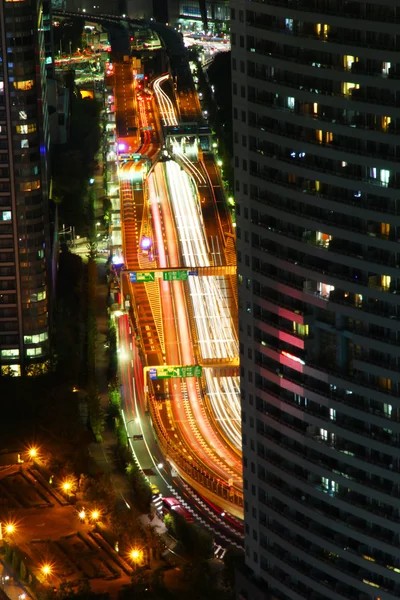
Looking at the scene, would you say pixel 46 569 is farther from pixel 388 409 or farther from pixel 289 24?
pixel 289 24

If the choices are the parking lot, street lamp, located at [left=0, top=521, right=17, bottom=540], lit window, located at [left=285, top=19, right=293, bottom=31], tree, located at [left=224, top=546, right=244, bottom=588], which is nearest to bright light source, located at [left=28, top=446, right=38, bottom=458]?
the parking lot

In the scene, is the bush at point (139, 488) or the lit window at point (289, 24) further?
the bush at point (139, 488)

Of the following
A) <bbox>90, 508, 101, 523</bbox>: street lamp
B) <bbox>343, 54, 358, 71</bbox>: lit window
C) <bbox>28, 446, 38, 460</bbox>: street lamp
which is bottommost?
<bbox>28, 446, 38, 460</bbox>: street lamp

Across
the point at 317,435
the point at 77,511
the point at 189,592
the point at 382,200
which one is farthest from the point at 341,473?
the point at 77,511

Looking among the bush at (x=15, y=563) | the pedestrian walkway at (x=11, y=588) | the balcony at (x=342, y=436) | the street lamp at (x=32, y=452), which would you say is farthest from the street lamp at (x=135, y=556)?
the balcony at (x=342, y=436)

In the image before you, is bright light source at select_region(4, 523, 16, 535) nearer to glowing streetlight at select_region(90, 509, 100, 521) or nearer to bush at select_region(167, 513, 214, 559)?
glowing streetlight at select_region(90, 509, 100, 521)

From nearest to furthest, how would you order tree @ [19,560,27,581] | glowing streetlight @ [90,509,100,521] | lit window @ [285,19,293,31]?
lit window @ [285,19,293,31] → tree @ [19,560,27,581] → glowing streetlight @ [90,509,100,521]

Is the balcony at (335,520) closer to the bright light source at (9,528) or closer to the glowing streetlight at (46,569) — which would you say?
the glowing streetlight at (46,569)

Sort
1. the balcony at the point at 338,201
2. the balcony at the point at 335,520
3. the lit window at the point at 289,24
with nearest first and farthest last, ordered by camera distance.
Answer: the balcony at the point at 338,201 → the lit window at the point at 289,24 → the balcony at the point at 335,520
